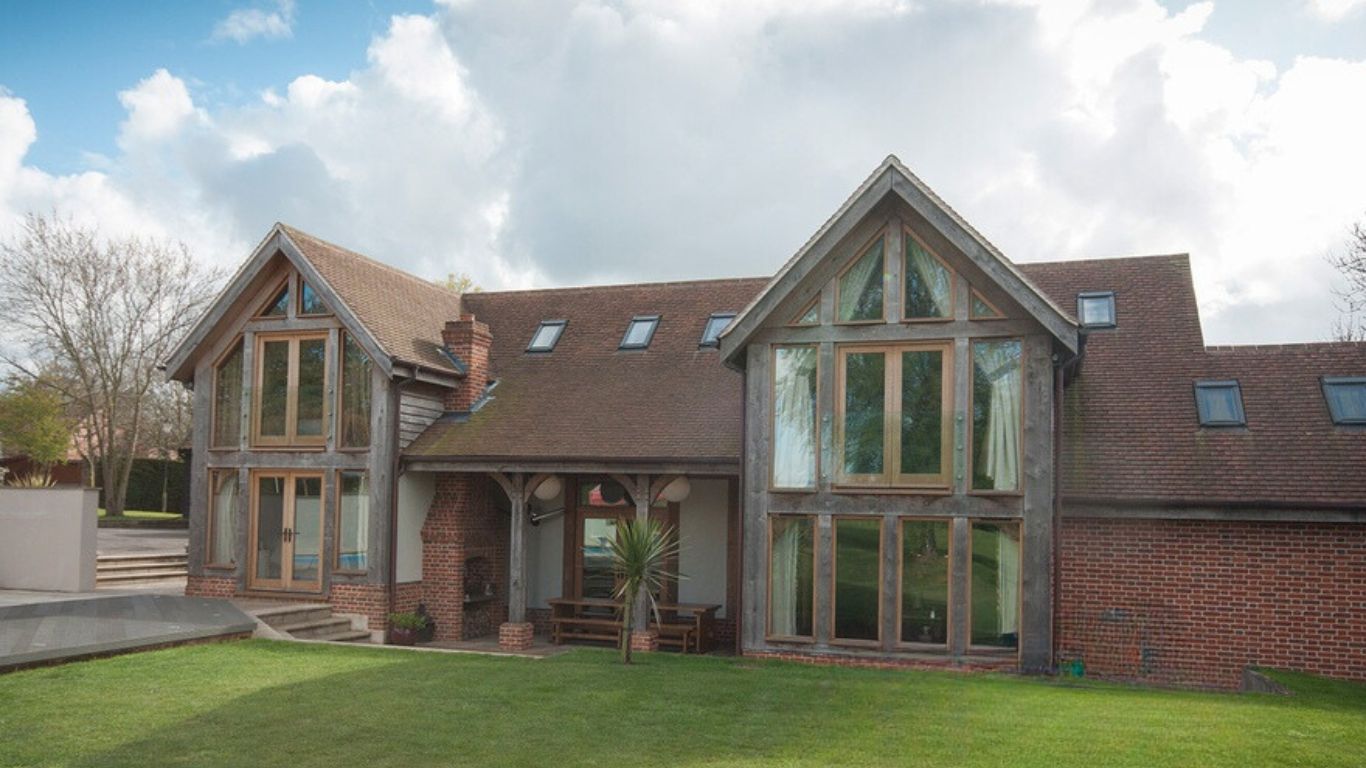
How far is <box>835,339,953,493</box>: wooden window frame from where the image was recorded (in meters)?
13.9

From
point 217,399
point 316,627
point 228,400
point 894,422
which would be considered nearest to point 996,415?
point 894,422

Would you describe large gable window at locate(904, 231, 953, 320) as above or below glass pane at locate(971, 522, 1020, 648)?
above

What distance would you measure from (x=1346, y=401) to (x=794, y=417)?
7.21 metres

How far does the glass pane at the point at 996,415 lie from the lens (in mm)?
13672

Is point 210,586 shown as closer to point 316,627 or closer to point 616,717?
point 316,627

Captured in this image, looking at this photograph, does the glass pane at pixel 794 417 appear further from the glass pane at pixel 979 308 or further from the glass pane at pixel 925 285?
the glass pane at pixel 979 308

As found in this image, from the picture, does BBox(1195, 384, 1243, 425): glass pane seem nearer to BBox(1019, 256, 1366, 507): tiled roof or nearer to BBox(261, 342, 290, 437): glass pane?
BBox(1019, 256, 1366, 507): tiled roof

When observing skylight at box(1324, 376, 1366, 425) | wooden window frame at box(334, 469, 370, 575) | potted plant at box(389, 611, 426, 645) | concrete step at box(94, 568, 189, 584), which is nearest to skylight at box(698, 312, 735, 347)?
wooden window frame at box(334, 469, 370, 575)

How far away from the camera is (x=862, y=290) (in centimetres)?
1439

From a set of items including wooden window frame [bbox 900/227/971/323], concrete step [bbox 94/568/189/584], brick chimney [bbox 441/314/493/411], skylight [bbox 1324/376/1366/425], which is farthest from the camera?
concrete step [bbox 94/568/189/584]

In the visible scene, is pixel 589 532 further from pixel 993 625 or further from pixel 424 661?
pixel 993 625

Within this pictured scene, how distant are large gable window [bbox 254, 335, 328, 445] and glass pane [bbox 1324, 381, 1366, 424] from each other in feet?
46.7

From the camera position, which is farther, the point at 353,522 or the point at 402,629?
the point at 353,522

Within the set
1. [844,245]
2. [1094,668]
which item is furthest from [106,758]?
[1094,668]
